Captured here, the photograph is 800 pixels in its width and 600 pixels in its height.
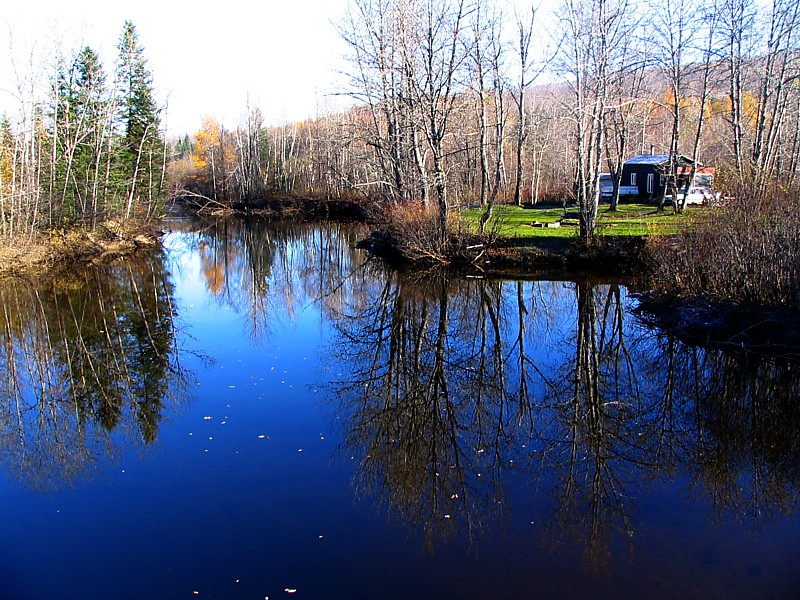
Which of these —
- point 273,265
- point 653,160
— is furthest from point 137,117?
point 653,160

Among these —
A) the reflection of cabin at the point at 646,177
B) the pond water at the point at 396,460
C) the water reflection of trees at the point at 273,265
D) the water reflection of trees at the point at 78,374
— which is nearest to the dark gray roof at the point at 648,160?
the reflection of cabin at the point at 646,177

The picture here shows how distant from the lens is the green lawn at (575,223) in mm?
21625

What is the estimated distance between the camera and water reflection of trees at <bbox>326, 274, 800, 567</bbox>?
720 cm

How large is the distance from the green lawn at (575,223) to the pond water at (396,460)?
674 centimetres

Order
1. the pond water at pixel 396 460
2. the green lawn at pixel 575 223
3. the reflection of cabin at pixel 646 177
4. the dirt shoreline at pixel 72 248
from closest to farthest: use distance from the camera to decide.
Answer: the pond water at pixel 396 460 < the green lawn at pixel 575 223 < the dirt shoreline at pixel 72 248 < the reflection of cabin at pixel 646 177

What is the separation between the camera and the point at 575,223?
2567cm

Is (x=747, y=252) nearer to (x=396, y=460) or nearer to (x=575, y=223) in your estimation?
(x=396, y=460)

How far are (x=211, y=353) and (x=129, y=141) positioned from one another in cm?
2954

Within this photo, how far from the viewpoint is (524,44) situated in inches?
1352

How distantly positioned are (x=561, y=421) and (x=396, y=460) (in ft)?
9.00

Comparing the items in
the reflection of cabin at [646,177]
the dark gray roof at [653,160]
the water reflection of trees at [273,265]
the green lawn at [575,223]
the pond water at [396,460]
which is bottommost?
the pond water at [396,460]

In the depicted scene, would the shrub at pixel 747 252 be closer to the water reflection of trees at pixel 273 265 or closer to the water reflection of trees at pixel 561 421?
the water reflection of trees at pixel 561 421

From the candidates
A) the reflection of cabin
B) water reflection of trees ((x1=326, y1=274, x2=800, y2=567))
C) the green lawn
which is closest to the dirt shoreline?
water reflection of trees ((x1=326, y1=274, x2=800, y2=567))

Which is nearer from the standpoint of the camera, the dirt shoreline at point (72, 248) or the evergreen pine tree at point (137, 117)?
the dirt shoreline at point (72, 248)
